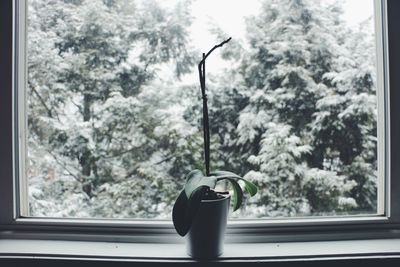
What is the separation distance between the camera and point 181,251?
0.95 m

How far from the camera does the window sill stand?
0.90m

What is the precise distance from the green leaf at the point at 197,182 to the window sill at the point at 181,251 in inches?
7.5

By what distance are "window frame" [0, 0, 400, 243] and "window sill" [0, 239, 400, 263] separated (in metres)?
0.02

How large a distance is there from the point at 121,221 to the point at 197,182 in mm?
317

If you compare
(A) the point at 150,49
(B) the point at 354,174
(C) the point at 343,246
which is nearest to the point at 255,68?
(A) the point at 150,49

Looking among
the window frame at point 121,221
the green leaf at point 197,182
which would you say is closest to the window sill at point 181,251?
the window frame at point 121,221

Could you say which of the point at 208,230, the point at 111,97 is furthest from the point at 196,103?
the point at 208,230

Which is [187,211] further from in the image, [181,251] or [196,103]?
[196,103]

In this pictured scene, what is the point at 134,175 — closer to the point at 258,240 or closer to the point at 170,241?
the point at 170,241

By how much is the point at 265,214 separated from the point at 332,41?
1.78 feet

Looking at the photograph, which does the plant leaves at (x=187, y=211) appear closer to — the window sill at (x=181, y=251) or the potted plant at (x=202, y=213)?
the potted plant at (x=202, y=213)

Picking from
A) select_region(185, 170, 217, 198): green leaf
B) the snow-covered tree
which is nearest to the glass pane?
the snow-covered tree

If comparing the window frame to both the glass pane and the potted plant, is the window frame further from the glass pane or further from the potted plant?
the potted plant

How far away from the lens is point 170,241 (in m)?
1.02
